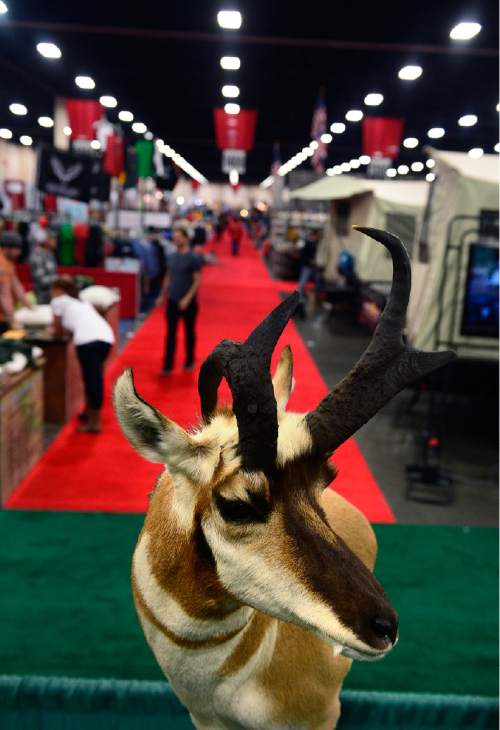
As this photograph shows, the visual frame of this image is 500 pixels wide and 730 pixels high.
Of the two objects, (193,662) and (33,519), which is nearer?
(193,662)

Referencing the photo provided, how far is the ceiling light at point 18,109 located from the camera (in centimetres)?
2169

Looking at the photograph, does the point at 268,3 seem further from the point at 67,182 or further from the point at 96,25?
the point at 67,182

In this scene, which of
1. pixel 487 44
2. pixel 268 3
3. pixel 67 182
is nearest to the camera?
pixel 268 3

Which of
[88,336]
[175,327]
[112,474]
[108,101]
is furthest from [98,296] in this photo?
[108,101]

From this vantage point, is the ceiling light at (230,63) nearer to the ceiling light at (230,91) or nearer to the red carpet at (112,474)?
the ceiling light at (230,91)

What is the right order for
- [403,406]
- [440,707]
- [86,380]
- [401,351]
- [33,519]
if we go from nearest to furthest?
[401,351]
[440,707]
[33,519]
[86,380]
[403,406]

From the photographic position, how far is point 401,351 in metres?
1.24

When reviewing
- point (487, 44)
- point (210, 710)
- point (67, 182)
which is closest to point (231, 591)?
point (210, 710)

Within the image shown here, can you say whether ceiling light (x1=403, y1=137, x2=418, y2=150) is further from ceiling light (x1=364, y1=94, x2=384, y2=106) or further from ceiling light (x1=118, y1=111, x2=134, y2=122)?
ceiling light (x1=118, y1=111, x2=134, y2=122)

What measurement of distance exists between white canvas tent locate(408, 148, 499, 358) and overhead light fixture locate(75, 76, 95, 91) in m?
10.5

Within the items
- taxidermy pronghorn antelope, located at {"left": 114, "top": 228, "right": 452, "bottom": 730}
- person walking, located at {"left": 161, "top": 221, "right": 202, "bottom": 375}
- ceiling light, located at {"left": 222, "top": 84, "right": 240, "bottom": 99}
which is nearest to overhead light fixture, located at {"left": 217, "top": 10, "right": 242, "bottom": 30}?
person walking, located at {"left": 161, "top": 221, "right": 202, "bottom": 375}

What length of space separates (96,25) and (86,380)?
20.9 ft

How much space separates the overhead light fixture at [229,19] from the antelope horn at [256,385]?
879 centimetres

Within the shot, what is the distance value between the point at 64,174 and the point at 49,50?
4022 mm
